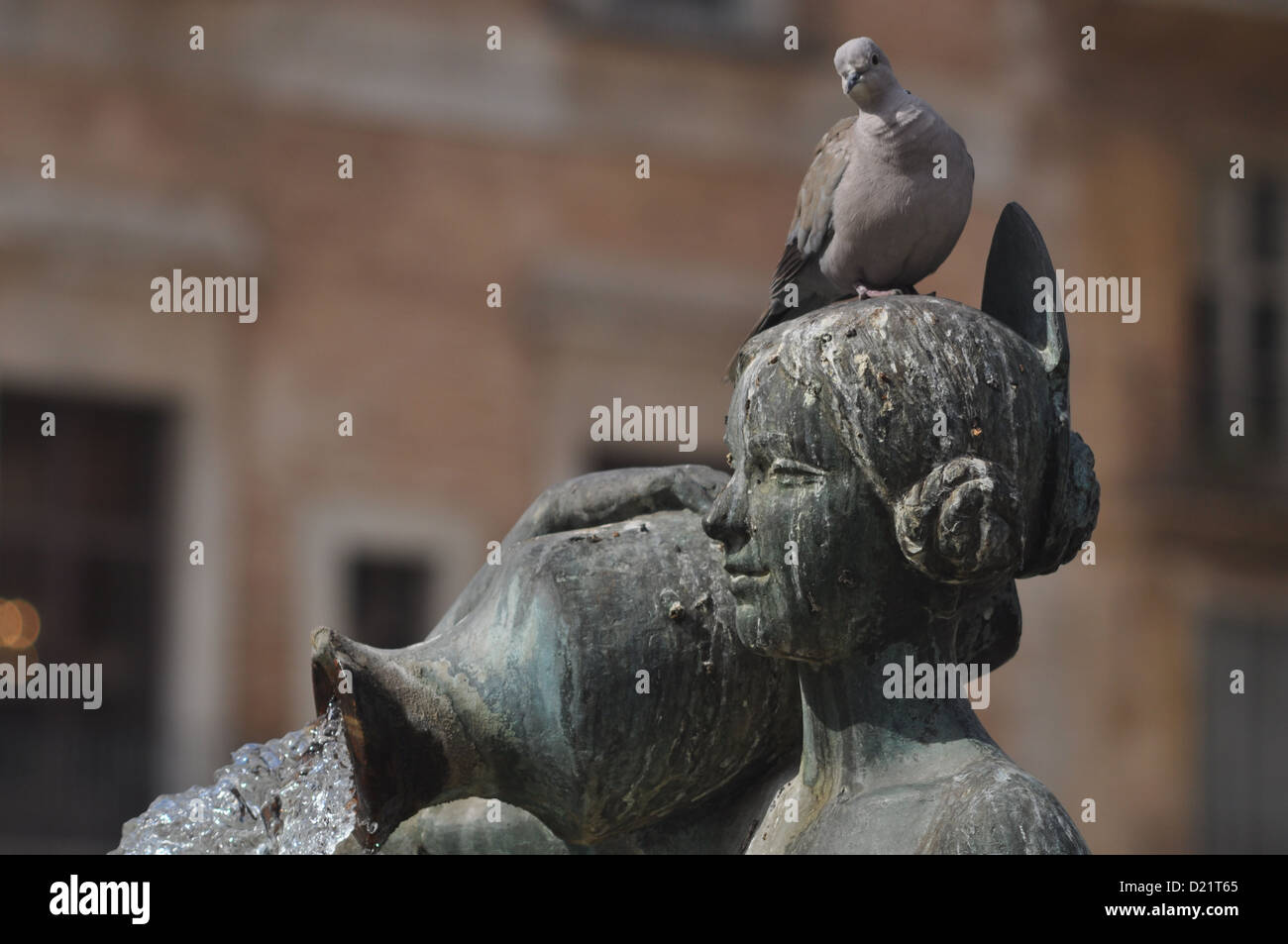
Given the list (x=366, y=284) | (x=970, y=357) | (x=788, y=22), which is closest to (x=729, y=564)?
(x=970, y=357)

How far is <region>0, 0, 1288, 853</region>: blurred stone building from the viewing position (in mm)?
13789

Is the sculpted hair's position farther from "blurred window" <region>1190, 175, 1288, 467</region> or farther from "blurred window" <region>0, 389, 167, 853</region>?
"blurred window" <region>1190, 175, 1288, 467</region>

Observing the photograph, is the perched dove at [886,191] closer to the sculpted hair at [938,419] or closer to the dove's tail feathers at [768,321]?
the dove's tail feathers at [768,321]

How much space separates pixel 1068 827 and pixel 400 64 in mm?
12440

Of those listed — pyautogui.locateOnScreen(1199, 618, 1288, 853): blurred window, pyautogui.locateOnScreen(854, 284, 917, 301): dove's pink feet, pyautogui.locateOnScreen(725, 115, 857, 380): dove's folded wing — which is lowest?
pyautogui.locateOnScreen(1199, 618, 1288, 853): blurred window

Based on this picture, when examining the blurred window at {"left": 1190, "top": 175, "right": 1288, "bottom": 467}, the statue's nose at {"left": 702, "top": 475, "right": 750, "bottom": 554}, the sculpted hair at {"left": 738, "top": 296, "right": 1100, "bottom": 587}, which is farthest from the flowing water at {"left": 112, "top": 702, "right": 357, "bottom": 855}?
the blurred window at {"left": 1190, "top": 175, "right": 1288, "bottom": 467}

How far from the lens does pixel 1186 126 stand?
638 inches

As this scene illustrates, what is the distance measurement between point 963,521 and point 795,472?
0.17 meters

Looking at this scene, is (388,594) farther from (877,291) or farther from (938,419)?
(938,419)

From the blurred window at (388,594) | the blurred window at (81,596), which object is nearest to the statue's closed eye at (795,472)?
the blurred window at (81,596)

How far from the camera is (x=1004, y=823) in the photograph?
2.53m

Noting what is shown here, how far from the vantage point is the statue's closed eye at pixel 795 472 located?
265cm

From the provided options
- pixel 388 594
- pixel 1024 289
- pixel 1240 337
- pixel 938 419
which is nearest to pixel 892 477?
pixel 938 419

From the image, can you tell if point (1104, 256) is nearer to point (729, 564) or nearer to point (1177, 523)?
point (1177, 523)
